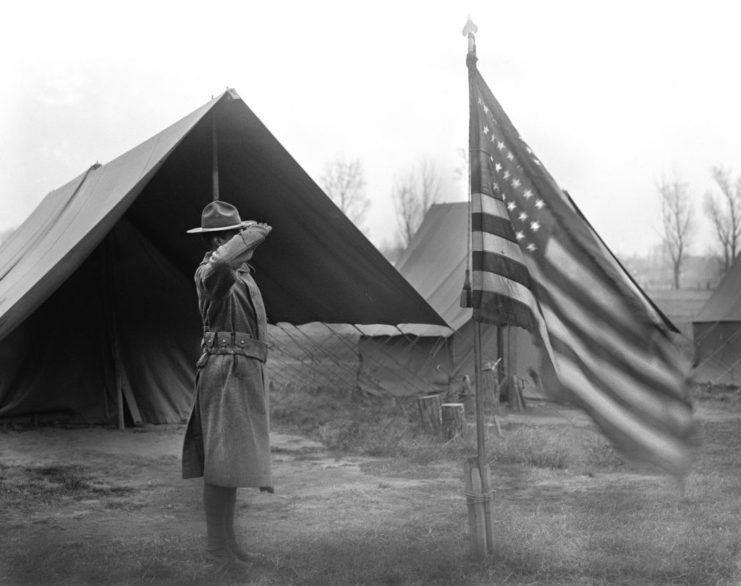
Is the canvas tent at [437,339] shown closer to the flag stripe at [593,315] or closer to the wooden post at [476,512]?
the wooden post at [476,512]

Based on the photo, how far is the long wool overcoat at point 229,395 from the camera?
3.87 meters

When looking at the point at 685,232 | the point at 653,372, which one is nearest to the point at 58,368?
the point at 653,372

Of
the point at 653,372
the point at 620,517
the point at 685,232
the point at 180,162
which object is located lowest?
the point at 620,517

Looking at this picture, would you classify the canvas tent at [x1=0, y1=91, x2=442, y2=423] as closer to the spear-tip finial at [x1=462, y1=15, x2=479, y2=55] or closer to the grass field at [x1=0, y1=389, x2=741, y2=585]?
the grass field at [x1=0, y1=389, x2=741, y2=585]

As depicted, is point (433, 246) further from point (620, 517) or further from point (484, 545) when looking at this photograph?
point (484, 545)

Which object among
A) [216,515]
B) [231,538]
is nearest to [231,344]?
[216,515]

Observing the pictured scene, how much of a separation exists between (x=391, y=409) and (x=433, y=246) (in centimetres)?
420

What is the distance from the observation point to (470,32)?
414 centimetres

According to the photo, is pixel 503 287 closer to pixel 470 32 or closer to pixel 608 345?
pixel 608 345

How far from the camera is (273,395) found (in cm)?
1345

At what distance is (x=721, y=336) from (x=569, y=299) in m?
10.8

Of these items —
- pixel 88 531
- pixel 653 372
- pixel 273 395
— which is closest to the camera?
pixel 653 372

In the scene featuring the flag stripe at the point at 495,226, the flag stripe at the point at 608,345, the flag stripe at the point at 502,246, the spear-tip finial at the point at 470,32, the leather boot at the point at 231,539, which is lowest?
the leather boot at the point at 231,539

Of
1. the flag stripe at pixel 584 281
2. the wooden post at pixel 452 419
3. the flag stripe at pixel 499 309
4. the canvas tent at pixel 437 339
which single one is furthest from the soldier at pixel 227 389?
the canvas tent at pixel 437 339
